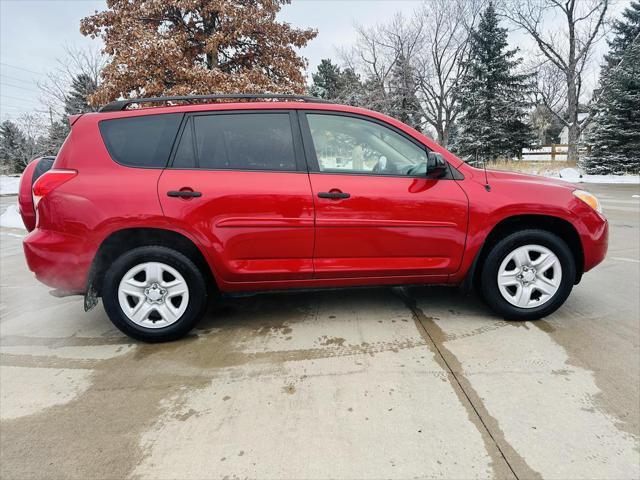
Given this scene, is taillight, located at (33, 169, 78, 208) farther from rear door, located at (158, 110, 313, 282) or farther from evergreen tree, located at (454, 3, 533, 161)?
evergreen tree, located at (454, 3, 533, 161)

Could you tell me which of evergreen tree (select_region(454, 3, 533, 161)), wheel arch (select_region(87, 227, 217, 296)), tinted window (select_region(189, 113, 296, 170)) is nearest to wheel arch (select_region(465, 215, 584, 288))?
tinted window (select_region(189, 113, 296, 170))

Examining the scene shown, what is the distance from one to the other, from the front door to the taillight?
1635mm

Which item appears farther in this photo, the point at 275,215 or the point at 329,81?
the point at 329,81

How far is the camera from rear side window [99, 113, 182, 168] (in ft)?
8.71

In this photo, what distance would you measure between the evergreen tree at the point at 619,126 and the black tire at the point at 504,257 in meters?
21.1

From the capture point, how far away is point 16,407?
2092mm

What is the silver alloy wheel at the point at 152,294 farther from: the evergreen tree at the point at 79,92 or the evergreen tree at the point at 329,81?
the evergreen tree at the point at 329,81

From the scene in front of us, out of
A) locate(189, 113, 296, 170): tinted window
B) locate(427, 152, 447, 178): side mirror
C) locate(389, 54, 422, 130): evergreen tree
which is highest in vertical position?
locate(389, 54, 422, 130): evergreen tree

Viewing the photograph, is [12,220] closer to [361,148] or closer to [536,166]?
[361,148]

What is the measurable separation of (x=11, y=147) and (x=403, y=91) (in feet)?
116

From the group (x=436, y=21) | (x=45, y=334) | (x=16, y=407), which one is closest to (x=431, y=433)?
(x=16, y=407)

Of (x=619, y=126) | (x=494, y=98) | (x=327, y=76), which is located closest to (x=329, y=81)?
(x=327, y=76)

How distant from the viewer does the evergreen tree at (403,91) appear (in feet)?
92.6

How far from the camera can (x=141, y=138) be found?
2.69 meters
